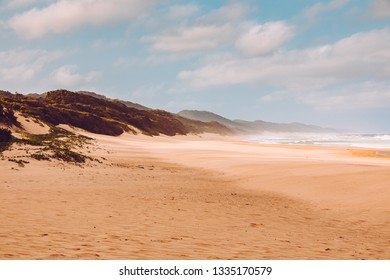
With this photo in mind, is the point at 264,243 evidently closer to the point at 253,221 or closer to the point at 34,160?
the point at 253,221

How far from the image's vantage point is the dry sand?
7840 millimetres

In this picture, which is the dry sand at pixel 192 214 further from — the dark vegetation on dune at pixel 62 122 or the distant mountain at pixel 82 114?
the distant mountain at pixel 82 114

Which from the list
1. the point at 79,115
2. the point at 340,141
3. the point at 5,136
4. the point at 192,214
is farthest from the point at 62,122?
the point at 340,141

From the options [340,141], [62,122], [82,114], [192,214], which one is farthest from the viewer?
[340,141]

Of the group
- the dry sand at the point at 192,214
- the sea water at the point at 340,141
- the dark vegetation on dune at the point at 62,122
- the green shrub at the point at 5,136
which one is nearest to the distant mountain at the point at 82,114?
the dark vegetation on dune at the point at 62,122

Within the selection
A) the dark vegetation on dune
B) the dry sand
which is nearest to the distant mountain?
the dark vegetation on dune

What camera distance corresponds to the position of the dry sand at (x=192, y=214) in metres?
7.84

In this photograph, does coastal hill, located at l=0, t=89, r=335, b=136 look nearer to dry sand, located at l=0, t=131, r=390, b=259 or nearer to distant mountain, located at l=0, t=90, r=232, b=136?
distant mountain, located at l=0, t=90, r=232, b=136

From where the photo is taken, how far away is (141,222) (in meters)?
10.4

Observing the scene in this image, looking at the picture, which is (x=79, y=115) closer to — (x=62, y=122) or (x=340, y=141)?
(x=62, y=122)

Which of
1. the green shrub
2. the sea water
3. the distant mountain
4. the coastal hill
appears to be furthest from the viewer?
the sea water

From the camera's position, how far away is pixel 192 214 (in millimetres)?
11984
